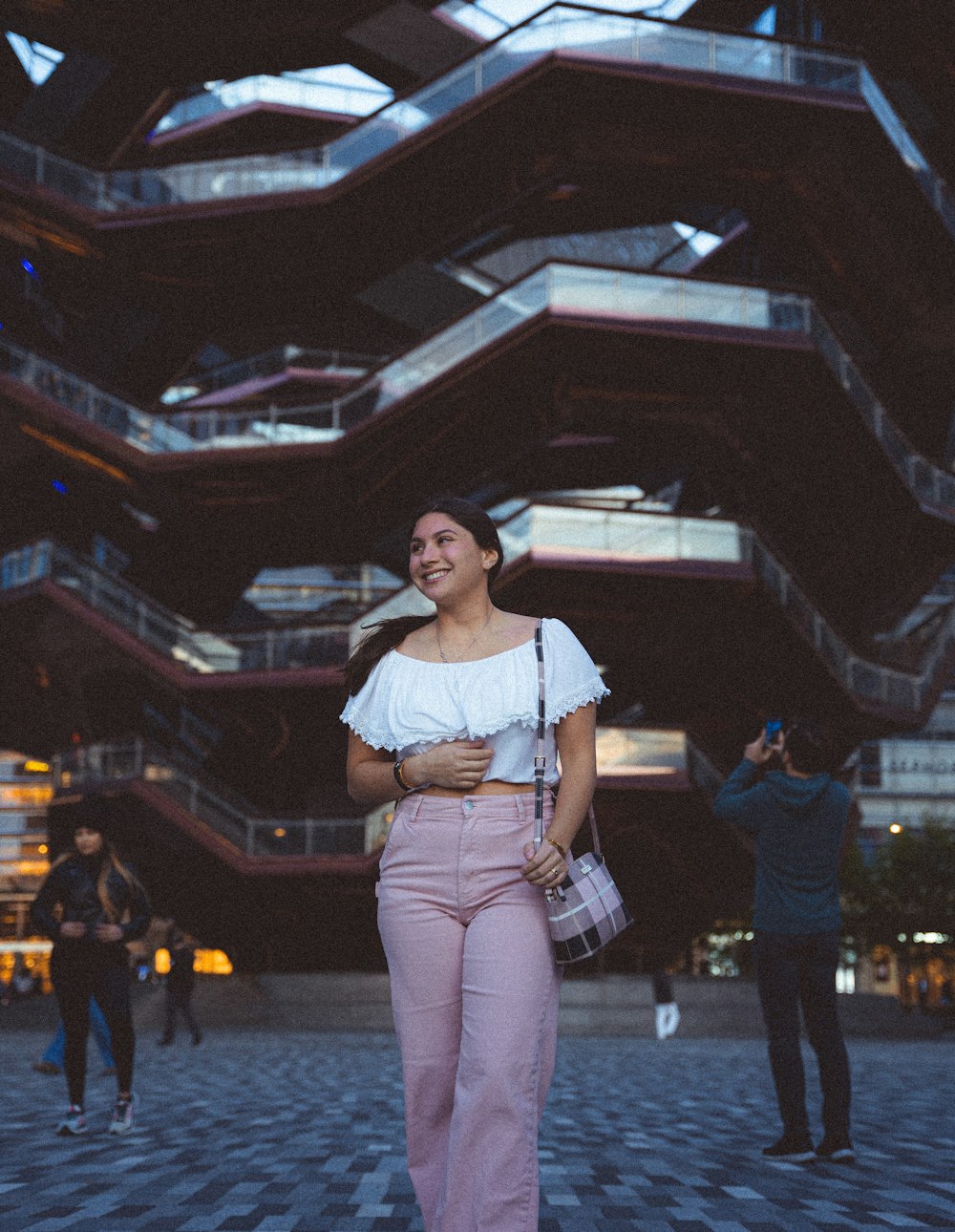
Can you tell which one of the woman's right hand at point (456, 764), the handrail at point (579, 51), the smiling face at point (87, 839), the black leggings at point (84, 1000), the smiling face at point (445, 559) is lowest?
the black leggings at point (84, 1000)

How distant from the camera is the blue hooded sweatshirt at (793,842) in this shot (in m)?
6.42

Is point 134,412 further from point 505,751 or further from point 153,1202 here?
point 505,751

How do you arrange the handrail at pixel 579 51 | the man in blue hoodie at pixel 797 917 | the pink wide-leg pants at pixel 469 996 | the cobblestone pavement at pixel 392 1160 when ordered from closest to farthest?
the pink wide-leg pants at pixel 469 996 < the cobblestone pavement at pixel 392 1160 < the man in blue hoodie at pixel 797 917 < the handrail at pixel 579 51

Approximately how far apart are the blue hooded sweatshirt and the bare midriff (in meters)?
3.32

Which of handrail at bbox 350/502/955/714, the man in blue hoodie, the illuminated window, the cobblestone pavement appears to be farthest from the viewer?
the illuminated window

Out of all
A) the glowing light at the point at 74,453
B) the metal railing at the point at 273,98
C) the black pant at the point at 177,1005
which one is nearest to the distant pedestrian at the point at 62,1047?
the black pant at the point at 177,1005

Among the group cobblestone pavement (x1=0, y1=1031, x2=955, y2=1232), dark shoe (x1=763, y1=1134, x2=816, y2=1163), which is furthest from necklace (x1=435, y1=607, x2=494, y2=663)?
dark shoe (x1=763, y1=1134, x2=816, y2=1163)

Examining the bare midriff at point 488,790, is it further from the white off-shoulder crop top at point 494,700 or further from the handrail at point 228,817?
the handrail at point 228,817

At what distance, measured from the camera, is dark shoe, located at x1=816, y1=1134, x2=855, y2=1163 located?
6223 millimetres

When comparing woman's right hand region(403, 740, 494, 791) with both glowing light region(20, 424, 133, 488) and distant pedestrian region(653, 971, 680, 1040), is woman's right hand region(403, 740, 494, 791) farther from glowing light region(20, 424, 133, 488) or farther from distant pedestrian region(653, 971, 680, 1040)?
glowing light region(20, 424, 133, 488)

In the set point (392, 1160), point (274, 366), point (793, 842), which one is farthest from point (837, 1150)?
point (274, 366)

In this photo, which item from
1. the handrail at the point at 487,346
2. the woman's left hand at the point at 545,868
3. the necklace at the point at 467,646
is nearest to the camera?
the woman's left hand at the point at 545,868

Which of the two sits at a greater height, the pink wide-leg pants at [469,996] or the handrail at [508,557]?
the handrail at [508,557]

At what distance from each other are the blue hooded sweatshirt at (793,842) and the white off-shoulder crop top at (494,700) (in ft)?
10.6
